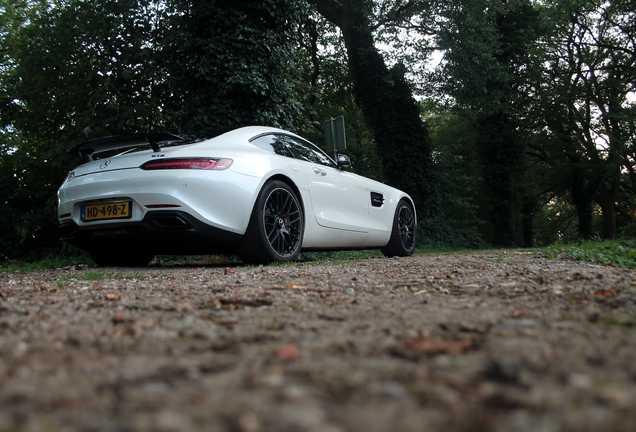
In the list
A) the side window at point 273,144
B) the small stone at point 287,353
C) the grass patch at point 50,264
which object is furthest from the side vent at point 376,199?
the small stone at point 287,353

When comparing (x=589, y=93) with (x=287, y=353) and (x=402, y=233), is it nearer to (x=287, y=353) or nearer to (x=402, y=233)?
(x=402, y=233)

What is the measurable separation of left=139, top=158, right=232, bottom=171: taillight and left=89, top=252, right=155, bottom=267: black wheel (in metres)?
1.29

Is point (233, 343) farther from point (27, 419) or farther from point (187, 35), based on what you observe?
point (187, 35)

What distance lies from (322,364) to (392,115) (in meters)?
13.5

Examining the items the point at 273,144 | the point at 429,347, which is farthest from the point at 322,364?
the point at 273,144

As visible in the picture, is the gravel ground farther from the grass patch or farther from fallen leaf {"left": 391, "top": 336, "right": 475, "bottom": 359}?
the grass patch

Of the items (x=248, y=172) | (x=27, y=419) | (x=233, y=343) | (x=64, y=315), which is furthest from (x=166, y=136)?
(x=27, y=419)

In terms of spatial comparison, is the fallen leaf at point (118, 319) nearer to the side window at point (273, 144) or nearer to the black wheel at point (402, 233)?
the side window at point (273, 144)

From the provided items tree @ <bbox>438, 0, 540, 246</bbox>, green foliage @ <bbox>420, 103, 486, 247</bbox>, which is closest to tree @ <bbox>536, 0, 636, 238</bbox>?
tree @ <bbox>438, 0, 540, 246</bbox>

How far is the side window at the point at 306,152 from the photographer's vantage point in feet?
A: 18.9

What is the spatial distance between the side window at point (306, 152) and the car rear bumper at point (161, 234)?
1518 mm

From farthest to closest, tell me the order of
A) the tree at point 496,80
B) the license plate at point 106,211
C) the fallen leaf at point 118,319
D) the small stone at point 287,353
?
1. the tree at point 496,80
2. the license plate at point 106,211
3. the fallen leaf at point 118,319
4. the small stone at point 287,353

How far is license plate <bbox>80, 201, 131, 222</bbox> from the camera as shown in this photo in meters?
4.53

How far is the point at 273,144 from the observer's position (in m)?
5.45
